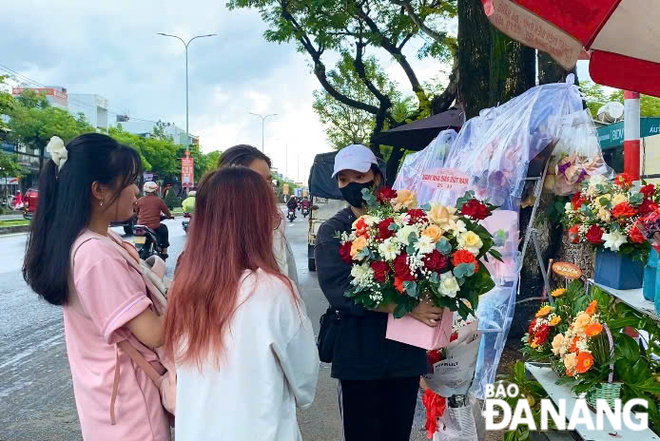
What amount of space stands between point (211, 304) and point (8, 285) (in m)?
8.88

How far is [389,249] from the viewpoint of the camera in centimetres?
218

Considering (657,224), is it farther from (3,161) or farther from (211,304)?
(3,161)

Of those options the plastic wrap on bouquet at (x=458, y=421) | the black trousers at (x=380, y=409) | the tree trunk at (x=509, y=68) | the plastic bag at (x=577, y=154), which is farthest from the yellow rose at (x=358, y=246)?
the tree trunk at (x=509, y=68)

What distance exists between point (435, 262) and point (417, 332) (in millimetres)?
319

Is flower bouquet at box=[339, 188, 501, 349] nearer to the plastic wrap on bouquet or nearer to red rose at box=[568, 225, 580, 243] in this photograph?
the plastic wrap on bouquet

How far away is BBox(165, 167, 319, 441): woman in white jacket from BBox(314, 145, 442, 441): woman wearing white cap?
619 mm

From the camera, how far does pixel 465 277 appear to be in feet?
7.22

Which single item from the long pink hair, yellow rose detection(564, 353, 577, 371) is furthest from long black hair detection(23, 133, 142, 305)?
yellow rose detection(564, 353, 577, 371)

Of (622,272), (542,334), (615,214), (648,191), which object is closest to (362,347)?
(542,334)

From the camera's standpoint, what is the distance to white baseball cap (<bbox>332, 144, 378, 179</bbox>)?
2647mm

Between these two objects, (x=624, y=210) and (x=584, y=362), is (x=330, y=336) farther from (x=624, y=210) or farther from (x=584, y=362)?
(x=624, y=210)

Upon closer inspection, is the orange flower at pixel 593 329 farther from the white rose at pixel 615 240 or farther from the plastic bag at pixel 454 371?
the white rose at pixel 615 240

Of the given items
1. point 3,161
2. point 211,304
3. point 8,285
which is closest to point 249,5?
point 8,285

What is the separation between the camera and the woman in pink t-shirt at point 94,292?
1740 millimetres
